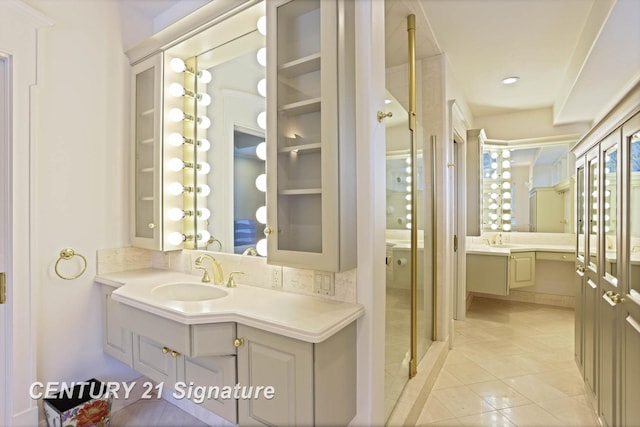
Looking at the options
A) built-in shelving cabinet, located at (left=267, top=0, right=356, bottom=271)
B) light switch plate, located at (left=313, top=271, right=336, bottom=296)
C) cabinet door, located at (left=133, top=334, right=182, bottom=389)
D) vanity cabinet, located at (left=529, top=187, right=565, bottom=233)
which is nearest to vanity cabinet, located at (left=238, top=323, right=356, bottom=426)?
light switch plate, located at (left=313, top=271, right=336, bottom=296)

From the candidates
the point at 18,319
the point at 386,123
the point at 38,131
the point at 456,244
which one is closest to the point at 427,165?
the point at 386,123

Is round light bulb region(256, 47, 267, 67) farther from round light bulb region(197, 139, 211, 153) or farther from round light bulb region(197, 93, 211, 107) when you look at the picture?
round light bulb region(197, 139, 211, 153)

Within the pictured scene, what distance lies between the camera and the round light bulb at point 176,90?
210cm

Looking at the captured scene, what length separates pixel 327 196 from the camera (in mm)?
1305

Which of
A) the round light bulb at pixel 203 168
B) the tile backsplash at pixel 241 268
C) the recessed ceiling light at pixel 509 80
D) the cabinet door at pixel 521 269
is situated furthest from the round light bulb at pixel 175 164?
the cabinet door at pixel 521 269

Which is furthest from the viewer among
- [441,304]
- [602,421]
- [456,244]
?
[456,244]

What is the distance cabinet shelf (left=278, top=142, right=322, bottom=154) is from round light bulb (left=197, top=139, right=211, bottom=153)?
37.7 inches

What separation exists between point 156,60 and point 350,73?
149 cm

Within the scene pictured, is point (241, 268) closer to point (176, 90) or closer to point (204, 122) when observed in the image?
point (204, 122)

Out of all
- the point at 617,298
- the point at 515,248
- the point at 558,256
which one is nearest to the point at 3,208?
the point at 617,298

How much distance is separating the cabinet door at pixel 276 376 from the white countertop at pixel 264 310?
62mm

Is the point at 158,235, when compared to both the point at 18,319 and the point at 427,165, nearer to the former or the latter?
the point at 18,319

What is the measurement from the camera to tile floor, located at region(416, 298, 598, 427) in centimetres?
197

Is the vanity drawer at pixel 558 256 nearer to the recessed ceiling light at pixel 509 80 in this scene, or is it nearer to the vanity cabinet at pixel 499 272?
the vanity cabinet at pixel 499 272
